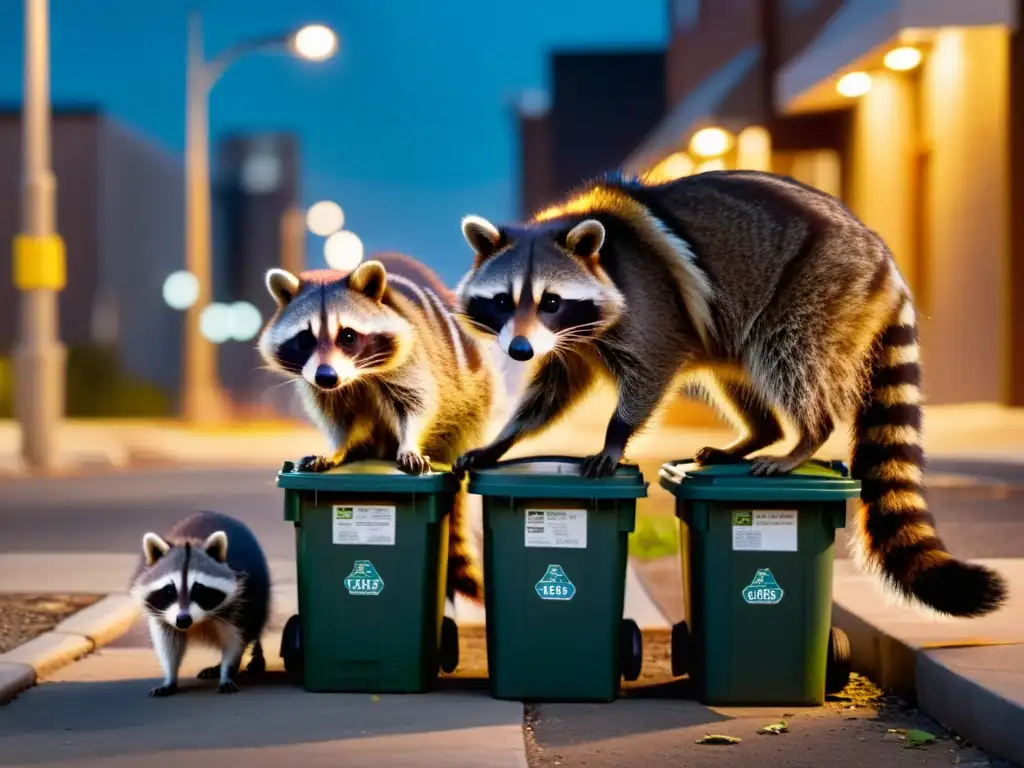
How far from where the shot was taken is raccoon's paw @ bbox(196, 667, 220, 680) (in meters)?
6.61

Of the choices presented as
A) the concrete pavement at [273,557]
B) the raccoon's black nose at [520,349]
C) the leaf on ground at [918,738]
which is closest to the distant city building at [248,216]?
the concrete pavement at [273,557]

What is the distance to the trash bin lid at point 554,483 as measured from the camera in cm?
603

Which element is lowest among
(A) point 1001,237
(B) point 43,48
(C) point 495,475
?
(C) point 495,475

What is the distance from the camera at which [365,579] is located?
6.23 meters

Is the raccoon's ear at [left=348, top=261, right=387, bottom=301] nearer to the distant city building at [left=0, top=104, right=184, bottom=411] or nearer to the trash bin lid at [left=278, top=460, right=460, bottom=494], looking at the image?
the trash bin lid at [left=278, top=460, right=460, bottom=494]

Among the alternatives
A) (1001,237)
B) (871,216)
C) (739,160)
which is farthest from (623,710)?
(739,160)

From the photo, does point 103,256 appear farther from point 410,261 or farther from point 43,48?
point 410,261

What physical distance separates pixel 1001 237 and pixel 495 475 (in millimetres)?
12139

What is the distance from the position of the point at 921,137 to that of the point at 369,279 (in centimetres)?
1472

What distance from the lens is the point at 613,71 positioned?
52.0m

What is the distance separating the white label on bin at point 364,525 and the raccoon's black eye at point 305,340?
66cm

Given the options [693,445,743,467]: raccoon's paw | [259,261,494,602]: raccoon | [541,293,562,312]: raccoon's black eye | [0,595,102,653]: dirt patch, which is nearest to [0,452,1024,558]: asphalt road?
[0,595,102,653]: dirt patch

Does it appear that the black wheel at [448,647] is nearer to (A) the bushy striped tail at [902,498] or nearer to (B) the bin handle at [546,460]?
(B) the bin handle at [546,460]

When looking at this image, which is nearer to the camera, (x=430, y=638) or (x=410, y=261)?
(x=430, y=638)
